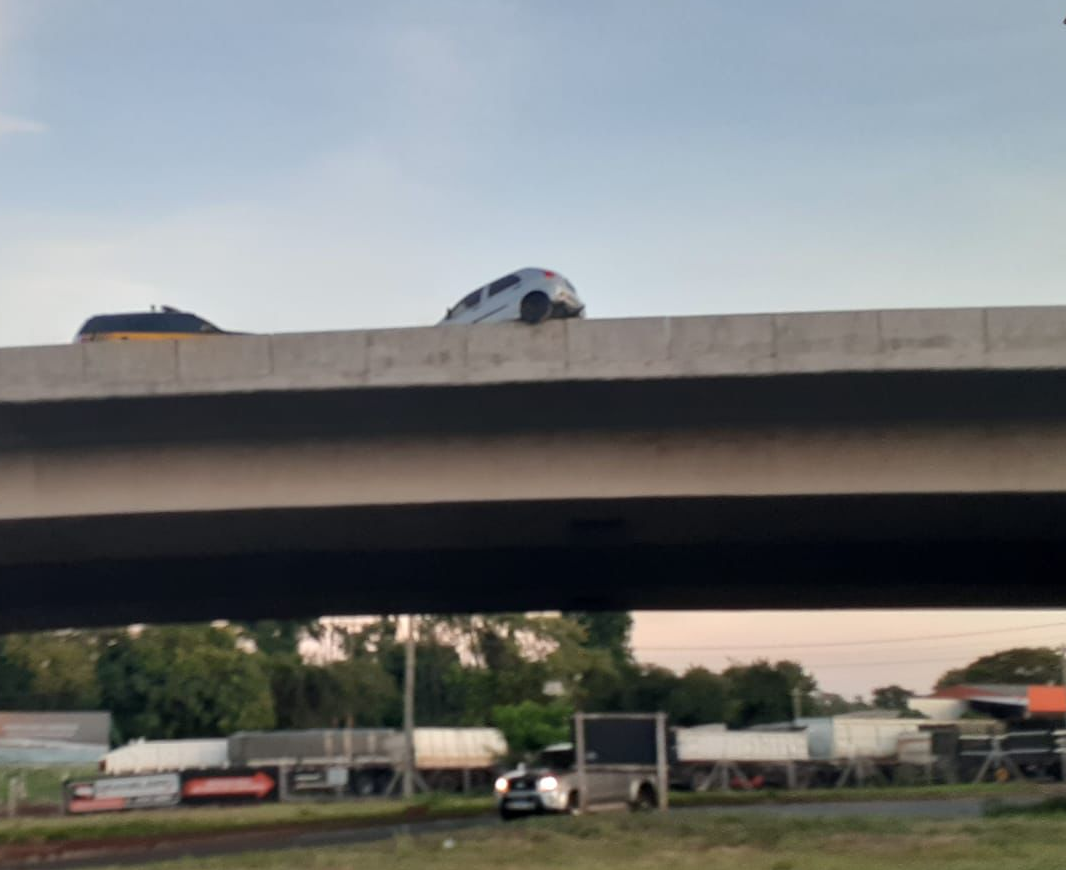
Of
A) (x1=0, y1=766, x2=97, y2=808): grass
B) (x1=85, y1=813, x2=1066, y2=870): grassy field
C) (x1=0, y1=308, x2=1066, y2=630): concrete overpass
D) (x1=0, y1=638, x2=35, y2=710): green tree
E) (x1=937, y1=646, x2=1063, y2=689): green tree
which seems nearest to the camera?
(x1=85, y1=813, x2=1066, y2=870): grassy field

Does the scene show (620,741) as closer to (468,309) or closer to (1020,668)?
(468,309)

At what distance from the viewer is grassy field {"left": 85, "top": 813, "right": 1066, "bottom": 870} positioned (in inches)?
695

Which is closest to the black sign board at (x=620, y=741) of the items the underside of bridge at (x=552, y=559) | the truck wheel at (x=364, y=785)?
the underside of bridge at (x=552, y=559)

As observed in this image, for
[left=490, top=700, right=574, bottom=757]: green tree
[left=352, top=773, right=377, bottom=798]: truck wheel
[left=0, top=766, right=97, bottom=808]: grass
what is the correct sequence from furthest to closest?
[left=490, top=700, right=574, bottom=757]: green tree, [left=352, top=773, right=377, bottom=798]: truck wheel, [left=0, top=766, right=97, bottom=808]: grass

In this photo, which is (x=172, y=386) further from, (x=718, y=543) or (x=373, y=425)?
(x=718, y=543)

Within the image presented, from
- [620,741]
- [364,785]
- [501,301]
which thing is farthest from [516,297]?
[364,785]

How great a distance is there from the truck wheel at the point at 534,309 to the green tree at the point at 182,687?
66818 millimetres

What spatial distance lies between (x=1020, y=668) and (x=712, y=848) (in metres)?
107

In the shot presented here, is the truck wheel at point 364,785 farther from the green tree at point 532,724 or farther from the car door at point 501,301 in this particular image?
the car door at point 501,301

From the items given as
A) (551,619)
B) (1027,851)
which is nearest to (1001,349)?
(1027,851)

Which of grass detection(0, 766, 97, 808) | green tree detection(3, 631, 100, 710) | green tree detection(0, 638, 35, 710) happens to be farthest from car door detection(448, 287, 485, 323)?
green tree detection(0, 638, 35, 710)

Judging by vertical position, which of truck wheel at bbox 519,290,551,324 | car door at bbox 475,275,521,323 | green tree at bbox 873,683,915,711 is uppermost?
car door at bbox 475,275,521,323

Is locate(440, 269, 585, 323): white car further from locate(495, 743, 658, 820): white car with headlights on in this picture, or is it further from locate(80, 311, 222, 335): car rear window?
locate(495, 743, 658, 820): white car with headlights on

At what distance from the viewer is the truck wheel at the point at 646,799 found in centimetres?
3353
